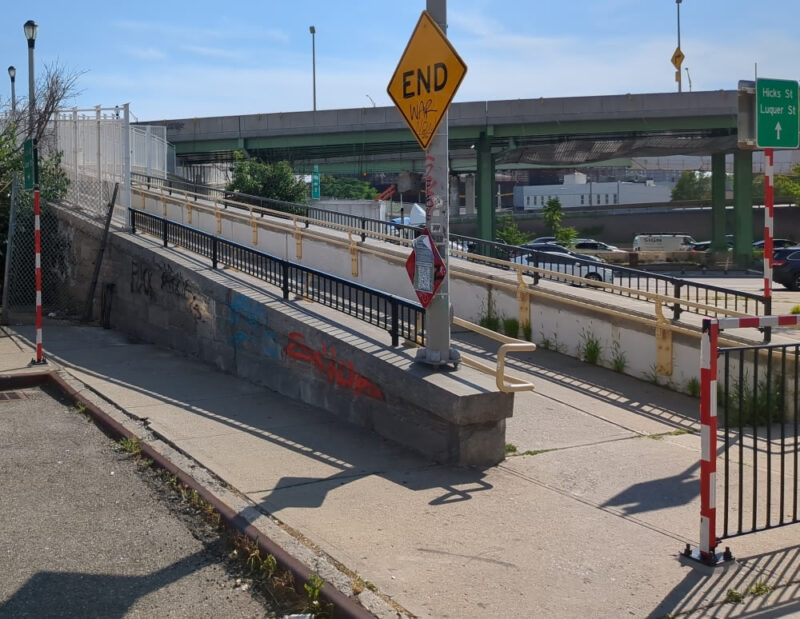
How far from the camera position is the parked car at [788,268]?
28.2 metres

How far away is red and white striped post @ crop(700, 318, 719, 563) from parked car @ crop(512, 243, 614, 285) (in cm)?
709

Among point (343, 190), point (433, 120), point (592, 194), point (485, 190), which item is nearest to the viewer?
point (433, 120)

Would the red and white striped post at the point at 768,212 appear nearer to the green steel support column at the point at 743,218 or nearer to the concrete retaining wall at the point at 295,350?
the concrete retaining wall at the point at 295,350

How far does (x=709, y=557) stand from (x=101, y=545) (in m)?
3.98

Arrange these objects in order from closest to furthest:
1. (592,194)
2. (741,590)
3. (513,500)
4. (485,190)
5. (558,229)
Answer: (741,590) < (513,500) < (485,190) < (558,229) < (592,194)

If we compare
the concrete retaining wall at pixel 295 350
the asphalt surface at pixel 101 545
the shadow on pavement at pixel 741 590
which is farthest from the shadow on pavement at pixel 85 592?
the shadow on pavement at pixel 741 590

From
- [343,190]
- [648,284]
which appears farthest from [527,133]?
[343,190]

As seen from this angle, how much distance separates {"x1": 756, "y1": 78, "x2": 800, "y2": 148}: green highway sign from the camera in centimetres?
962

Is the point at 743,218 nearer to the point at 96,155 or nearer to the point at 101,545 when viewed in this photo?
the point at 96,155

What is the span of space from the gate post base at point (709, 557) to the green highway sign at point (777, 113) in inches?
219

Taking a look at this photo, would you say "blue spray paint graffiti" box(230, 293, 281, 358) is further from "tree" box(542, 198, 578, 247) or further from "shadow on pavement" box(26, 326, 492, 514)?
"tree" box(542, 198, 578, 247)

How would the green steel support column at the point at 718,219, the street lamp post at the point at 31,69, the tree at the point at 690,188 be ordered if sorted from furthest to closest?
the tree at the point at 690,188, the green steel support column at the point at 718,219, the street lamp post at the point at 31,69

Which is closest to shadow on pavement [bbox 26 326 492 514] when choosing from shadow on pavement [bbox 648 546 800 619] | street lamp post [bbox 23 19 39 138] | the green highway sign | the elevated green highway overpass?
shadow on pavement [bbox 648 546 800 619]

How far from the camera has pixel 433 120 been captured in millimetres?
7602
